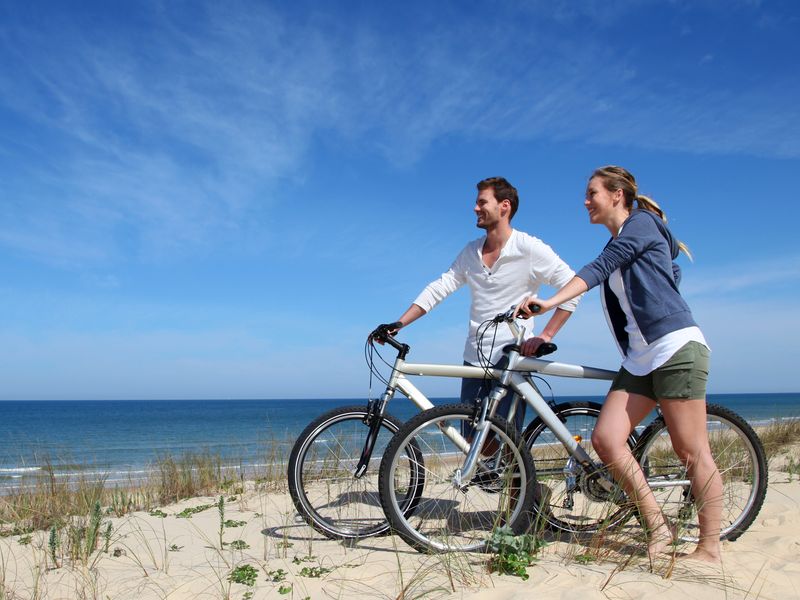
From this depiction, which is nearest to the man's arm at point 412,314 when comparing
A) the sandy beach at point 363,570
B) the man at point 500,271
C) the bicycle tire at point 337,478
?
the man at point 500,271

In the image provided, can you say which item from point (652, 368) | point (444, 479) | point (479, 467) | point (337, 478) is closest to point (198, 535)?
point (337, 478)

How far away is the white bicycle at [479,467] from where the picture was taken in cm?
325

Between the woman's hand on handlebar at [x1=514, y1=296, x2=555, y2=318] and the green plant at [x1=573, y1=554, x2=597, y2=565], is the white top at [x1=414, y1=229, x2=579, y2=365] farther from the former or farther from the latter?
the green plant at [x1=573, y1=554, x2=597, y2=565]

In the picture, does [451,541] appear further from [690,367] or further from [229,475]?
[229,475]

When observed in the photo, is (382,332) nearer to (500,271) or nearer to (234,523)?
(500,271)

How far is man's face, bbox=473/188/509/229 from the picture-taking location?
410 centimetres

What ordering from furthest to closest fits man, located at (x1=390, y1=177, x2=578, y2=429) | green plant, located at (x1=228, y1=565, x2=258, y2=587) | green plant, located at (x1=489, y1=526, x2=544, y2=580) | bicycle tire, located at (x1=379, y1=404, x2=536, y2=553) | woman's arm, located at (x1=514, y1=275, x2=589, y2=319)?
man, located at (x1=390, y1=177, x2=578, y2=429), bicycle tire, located at (x1=379, y1=404, x2=536, y2=553), woman's arm, located at (x1=514, y1=275, x2=589, y2=319), green plant, located at (x1=228, y1=565, x2=258, y2=587), green plant, located at (x1=489, y1=526, x2=544, y2=580)

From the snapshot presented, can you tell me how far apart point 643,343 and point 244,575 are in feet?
7.36

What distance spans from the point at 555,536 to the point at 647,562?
2.77 feet

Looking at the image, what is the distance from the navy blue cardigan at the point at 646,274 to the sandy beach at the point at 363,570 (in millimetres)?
1084

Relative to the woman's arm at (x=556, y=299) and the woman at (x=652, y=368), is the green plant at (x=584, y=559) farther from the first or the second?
the woman's arm at (x=556, y=299)

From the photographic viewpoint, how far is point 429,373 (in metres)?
3.67

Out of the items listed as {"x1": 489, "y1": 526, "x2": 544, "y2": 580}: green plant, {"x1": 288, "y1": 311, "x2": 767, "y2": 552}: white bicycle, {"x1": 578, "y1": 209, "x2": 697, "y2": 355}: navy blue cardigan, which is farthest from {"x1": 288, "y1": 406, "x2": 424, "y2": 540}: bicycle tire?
{"x1": 578, "y1": 209, "x2": 697, "y2": 355}: navy blue cardigan

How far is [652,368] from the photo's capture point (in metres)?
3.04
